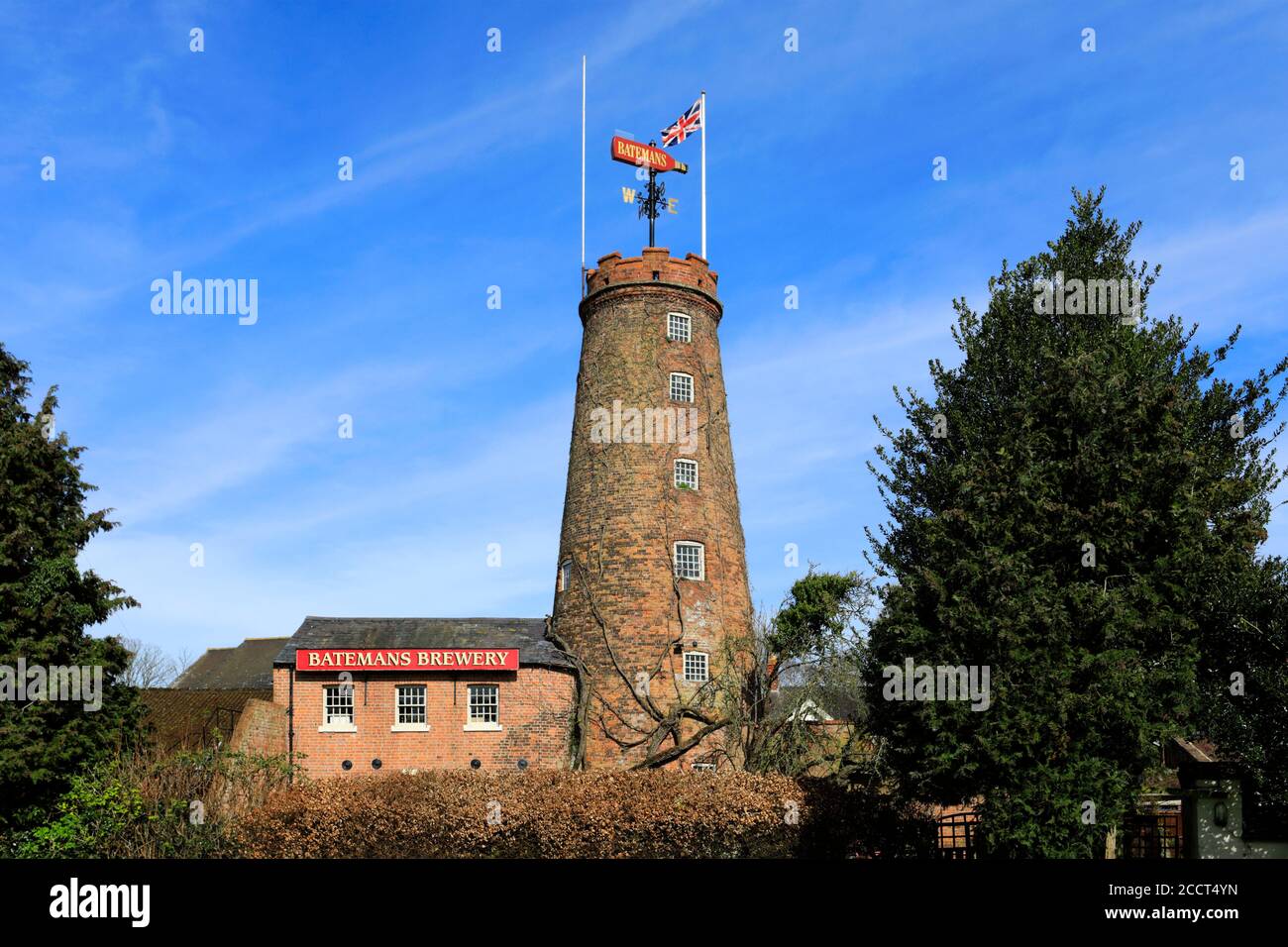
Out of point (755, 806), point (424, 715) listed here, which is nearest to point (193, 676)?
point (424, 715)

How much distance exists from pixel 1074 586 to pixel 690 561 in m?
17.9

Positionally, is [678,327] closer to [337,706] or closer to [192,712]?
[337,706]

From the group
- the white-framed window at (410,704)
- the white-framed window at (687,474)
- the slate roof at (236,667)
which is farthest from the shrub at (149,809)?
the slate roof at (236,667)

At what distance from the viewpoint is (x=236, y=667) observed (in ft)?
192

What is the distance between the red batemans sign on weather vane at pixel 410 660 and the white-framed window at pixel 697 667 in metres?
5.31

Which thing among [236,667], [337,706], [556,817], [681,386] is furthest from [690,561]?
[236,667]

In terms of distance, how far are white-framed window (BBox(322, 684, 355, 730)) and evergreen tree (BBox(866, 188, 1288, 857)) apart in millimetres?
18959

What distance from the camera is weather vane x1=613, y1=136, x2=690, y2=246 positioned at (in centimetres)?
3697

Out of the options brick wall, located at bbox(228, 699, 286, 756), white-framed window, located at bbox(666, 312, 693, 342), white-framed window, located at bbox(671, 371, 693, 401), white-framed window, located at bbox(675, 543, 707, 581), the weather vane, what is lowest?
brick wall, located at bbox(228, 699, 286, 756)

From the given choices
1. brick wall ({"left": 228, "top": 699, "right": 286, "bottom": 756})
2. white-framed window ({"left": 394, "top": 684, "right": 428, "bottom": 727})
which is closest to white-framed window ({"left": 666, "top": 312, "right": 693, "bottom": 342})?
white-framed window ({"left": 394, "top": 684, "right": 428, "bottom": 727})

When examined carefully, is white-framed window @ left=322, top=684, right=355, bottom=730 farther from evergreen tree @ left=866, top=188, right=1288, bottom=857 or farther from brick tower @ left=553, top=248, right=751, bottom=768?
evergreen tree @ left=866, top=188, right=1288, bottom=857
